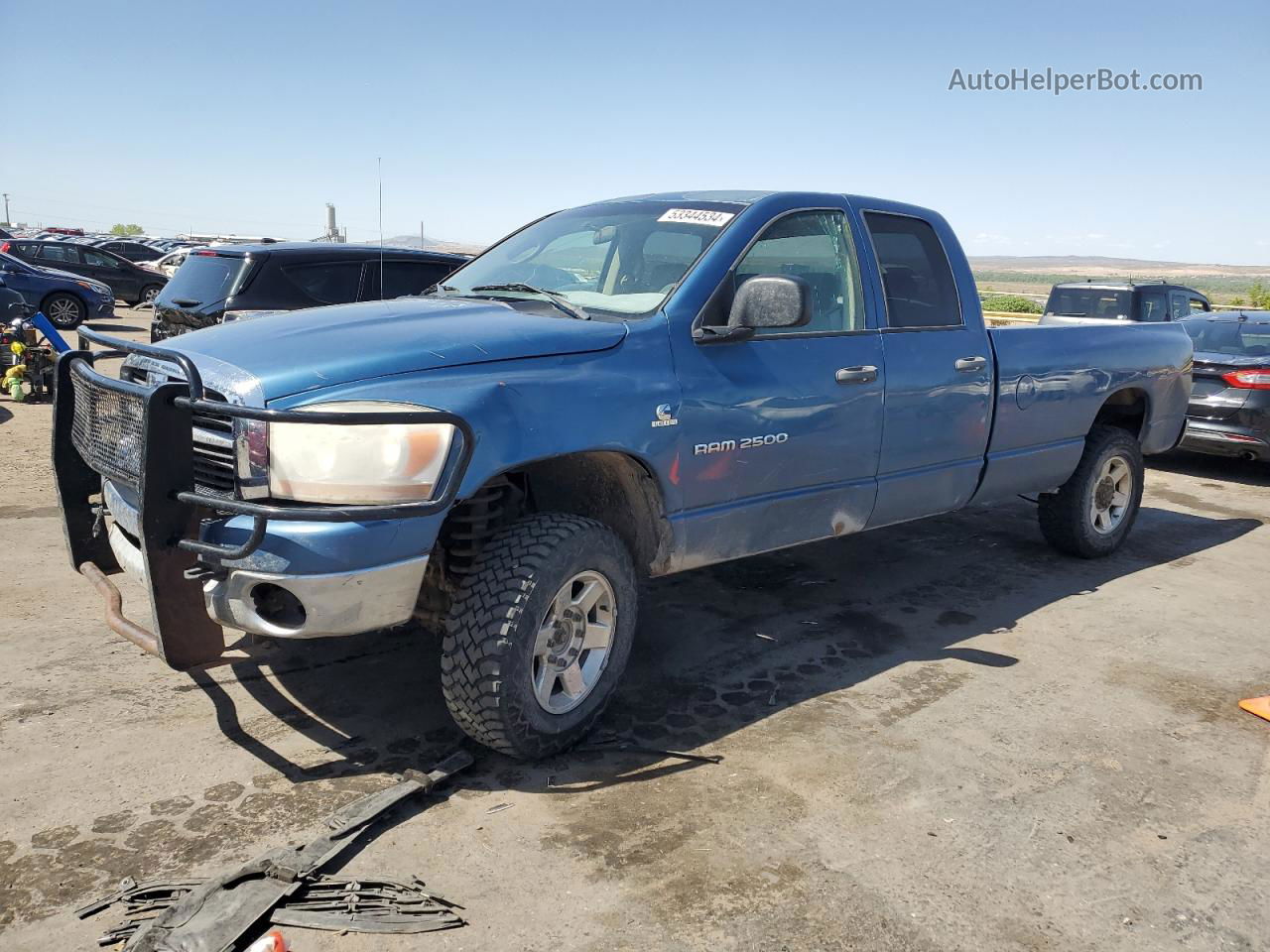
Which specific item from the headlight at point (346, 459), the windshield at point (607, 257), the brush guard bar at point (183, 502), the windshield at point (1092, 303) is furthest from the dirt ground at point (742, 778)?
the windshield at point (1092, 303)

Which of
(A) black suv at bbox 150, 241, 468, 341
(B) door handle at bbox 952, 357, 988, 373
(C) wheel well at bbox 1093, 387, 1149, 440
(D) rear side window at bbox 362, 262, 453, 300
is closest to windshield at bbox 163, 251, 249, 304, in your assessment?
(A) black suv at bbox 150, 241, 468, 341

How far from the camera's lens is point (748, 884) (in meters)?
2.81

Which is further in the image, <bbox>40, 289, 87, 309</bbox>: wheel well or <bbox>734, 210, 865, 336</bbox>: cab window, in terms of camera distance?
<bbox>40, 289, 87, 309</bbox>: wheel well

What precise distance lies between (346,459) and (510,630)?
0.76 metres

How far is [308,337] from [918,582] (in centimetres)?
377

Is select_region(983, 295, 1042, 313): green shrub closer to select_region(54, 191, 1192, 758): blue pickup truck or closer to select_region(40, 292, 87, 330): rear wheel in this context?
select_region(40, 292, 87, 330): rear wheel

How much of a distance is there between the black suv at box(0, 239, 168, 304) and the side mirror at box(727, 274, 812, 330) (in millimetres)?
22138

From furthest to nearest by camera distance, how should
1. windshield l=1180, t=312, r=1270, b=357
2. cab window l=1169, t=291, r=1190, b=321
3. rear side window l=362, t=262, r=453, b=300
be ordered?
cab window l=1169, t=291, r=1190, b=321
rear side window l=362, t=262, r=453, b=300
windshield l=1180, t=312, r=1270, b=357

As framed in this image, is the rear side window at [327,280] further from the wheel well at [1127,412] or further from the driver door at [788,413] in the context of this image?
the wheel well at [1127,412]

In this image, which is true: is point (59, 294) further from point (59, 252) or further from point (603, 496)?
point (603, 496)

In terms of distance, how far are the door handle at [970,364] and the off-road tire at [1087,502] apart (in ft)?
4.60

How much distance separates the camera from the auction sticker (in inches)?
165

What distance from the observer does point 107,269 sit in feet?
77.4

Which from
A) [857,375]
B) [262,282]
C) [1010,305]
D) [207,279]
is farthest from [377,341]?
[1010,305]
